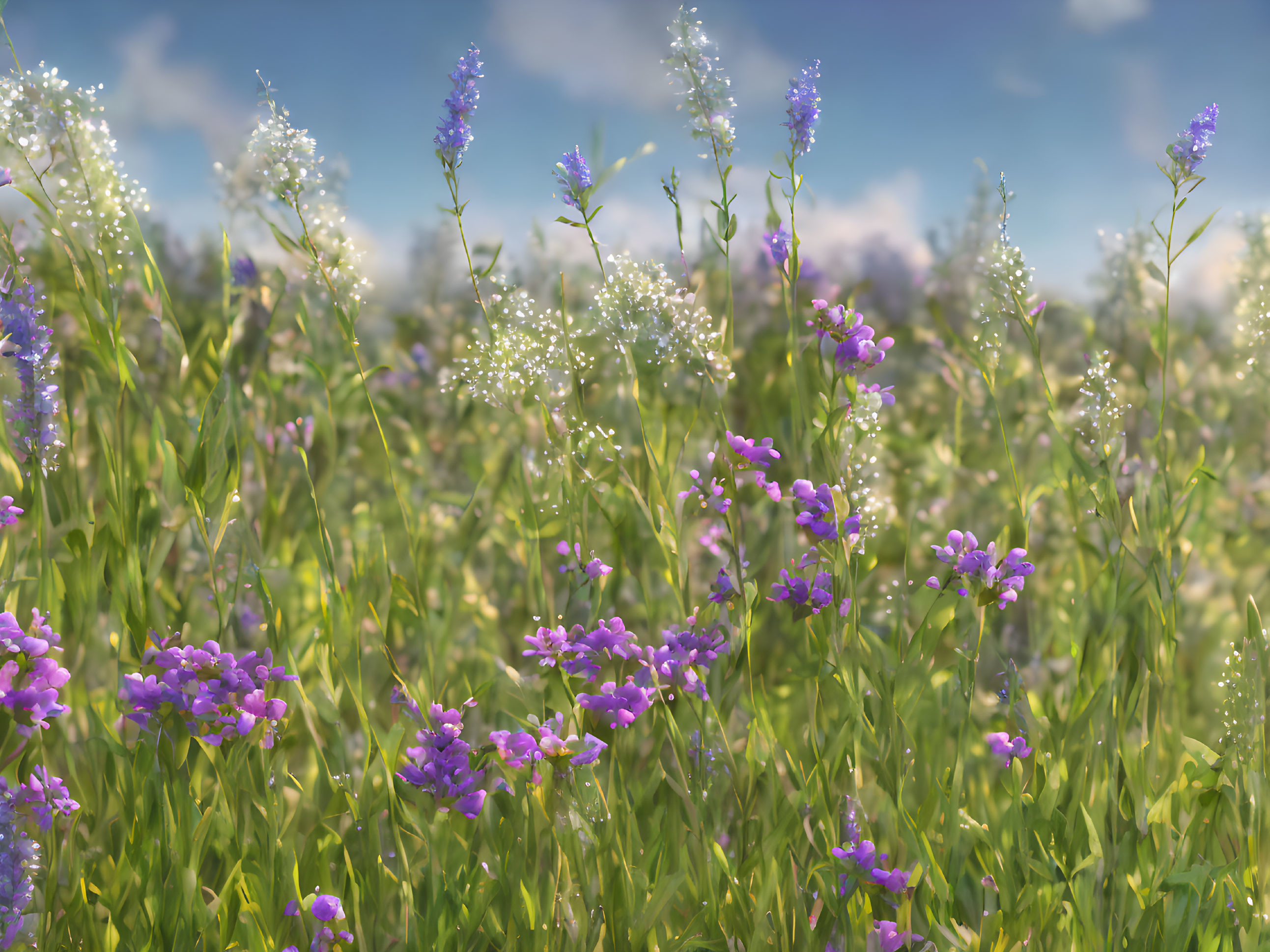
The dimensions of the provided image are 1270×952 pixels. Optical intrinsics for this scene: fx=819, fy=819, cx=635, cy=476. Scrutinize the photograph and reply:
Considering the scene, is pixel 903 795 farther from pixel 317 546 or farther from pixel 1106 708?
pixel 317 546

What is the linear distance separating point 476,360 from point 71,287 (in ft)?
5.95

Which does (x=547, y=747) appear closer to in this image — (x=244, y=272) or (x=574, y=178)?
(x=574, y=178)

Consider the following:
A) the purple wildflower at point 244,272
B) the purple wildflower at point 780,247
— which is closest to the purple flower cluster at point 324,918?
the purple wildflower at point 780,247

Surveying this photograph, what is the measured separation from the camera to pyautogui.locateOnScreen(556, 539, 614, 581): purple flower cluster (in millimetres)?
1248

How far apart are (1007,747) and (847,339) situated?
0.75m

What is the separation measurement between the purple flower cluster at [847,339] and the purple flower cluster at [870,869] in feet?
2.20

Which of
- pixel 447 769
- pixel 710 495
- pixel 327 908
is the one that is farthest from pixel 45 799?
pixel 710 495

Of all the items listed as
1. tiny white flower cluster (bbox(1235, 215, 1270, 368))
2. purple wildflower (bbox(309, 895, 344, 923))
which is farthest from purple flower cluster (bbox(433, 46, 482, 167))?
tiny white flower cluster (bbox(1235, 215, 1270, 368))

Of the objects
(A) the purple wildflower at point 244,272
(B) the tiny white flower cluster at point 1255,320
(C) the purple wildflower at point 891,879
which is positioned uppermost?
(A) the purple wildflower at point 244,272

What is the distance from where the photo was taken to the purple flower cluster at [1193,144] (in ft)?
4.14

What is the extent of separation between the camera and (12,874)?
1.21 metres

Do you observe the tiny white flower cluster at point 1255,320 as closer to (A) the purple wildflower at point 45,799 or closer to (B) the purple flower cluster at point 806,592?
(B) the purple flower cluster at point 806,592

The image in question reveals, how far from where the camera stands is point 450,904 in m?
1.25

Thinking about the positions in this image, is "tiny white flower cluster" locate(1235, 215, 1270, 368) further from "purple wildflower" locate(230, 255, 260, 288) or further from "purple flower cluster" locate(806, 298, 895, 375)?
"purple wildflower" locate(230, 255, 260, 288)
